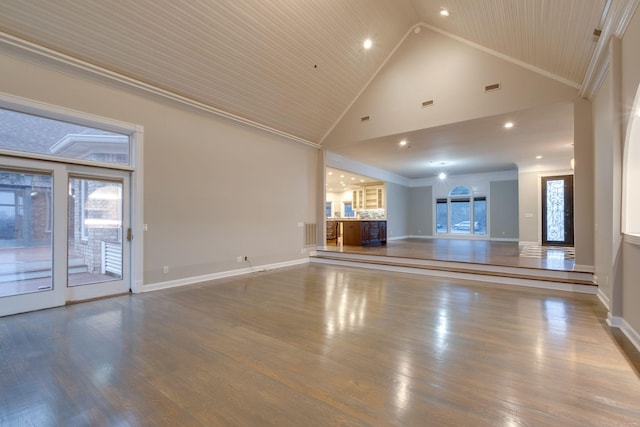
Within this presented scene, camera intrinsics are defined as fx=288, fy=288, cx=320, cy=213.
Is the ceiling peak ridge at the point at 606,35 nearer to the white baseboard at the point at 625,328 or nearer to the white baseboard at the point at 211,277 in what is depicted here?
the white baseboard at the point at 625,328

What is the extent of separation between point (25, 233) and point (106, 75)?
2363 mm

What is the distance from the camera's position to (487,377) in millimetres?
2102

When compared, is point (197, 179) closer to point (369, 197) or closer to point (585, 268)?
point (585, 268)

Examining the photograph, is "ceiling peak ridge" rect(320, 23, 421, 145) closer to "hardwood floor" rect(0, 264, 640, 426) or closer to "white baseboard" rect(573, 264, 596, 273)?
"hardwood floor" rect(0, 264, 640, 426)

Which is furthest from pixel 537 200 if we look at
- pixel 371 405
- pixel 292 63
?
pixel 371 405

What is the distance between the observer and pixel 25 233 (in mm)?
3703

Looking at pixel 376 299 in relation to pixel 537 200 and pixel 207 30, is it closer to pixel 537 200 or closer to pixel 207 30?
pixel 207 30

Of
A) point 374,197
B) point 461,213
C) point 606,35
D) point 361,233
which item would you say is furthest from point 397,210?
point 606,35

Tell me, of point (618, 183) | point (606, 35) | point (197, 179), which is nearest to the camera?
point (618, 183)

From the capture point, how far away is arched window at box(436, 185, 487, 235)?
12.5 metres

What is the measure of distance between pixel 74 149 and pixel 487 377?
216 inches

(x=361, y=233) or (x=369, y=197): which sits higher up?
(x=369, y=197)

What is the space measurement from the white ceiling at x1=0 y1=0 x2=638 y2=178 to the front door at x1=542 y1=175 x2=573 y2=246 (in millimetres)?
2944

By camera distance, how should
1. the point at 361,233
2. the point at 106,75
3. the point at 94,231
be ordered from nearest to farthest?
the point at 106,75, the point at 94,231, the point at 361,233
